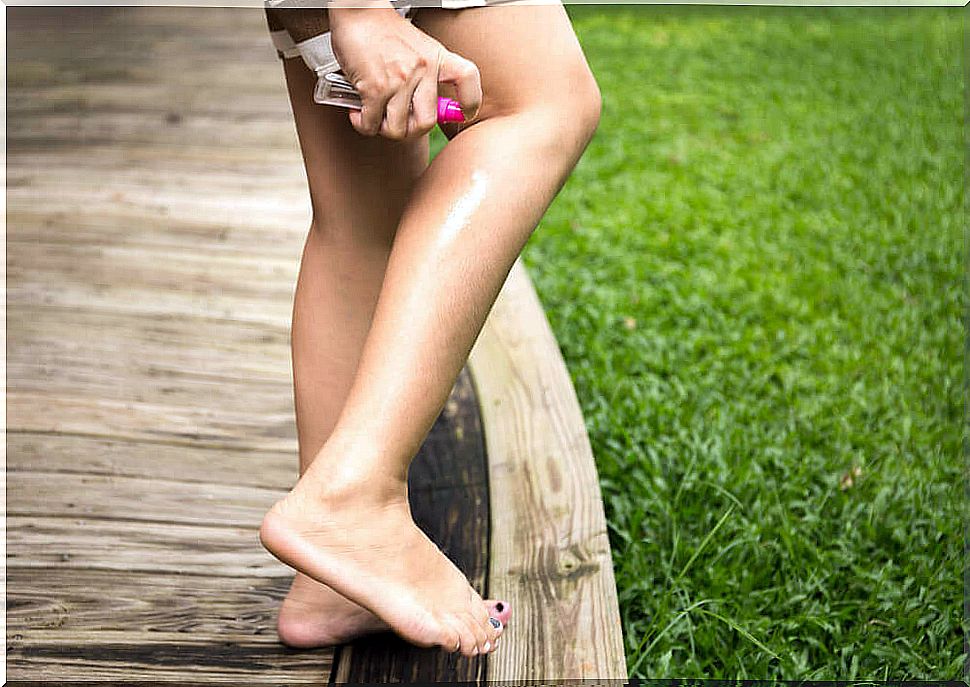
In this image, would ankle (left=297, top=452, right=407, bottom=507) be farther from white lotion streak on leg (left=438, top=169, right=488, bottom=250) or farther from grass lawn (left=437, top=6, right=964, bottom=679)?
grass lawn (left=437, top=6, right=964, bottom=679)

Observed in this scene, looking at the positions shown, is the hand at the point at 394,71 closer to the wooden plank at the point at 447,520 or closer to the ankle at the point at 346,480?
the ankle at the point at 346,480

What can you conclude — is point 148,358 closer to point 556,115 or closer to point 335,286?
point 335,286

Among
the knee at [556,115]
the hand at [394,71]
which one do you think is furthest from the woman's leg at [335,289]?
the hand at [394,71]

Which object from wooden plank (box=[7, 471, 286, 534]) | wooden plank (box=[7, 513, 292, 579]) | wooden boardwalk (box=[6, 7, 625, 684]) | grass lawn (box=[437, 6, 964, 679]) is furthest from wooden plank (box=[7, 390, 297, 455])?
grass lawn (box=[437, 6, 964, 679])

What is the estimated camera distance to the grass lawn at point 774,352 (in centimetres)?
172

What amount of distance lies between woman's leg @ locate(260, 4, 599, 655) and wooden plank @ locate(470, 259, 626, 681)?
0.21 metres

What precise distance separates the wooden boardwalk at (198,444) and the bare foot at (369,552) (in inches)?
9.3

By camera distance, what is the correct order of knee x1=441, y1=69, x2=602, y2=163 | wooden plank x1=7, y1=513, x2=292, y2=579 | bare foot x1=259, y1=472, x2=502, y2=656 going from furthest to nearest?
wooden plank x1=7, y1=513, x2=292, y2=579 → knee x1=441, y1=69, x2=602, y2=163 → bare foot x1=259, y1=472, x2=502, y2=656

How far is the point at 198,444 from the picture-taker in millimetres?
1811

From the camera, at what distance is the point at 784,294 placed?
2.93 meters

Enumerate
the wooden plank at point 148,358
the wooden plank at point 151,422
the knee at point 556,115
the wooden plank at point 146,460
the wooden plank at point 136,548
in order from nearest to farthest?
the knee at point 556,115
the wooden plank at point 136,548
the wooden plank at point 146,460
the wooden plank at point 151,422
the wooden plank at point 148,358

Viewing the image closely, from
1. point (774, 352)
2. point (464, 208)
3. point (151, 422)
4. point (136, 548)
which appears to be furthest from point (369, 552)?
point (774, 352)

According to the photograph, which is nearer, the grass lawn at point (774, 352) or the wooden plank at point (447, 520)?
the wooden plank at point (447, 520)

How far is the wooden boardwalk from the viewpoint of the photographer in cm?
137
